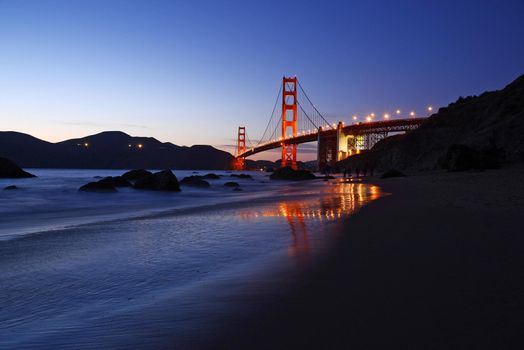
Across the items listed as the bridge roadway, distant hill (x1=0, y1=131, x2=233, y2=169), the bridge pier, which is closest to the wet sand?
the bridge roadway

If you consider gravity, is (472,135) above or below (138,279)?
above

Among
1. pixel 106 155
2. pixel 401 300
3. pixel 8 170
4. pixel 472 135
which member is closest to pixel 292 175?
pixel 472 135

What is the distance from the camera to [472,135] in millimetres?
24359

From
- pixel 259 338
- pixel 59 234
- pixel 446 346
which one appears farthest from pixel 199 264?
pixel 59 234

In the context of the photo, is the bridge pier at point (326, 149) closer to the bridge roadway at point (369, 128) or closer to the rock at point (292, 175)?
the bridge roadway at point (369, 128)

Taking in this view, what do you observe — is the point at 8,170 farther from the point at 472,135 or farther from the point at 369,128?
the point at 369,128

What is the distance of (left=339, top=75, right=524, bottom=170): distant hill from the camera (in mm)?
17906

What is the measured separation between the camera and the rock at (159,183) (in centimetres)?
1720

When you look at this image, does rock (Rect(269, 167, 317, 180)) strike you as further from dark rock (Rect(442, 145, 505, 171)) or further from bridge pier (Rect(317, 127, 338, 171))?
bridge pier (Rect(317, 127, 338, 171))

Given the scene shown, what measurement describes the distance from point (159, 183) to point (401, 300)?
16.4 metres

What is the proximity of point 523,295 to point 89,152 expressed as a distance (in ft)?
447

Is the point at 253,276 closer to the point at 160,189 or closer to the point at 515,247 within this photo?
the point at 515,247

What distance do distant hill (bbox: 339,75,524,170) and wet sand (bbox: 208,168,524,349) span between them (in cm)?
1604

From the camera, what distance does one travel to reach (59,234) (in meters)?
5.34
